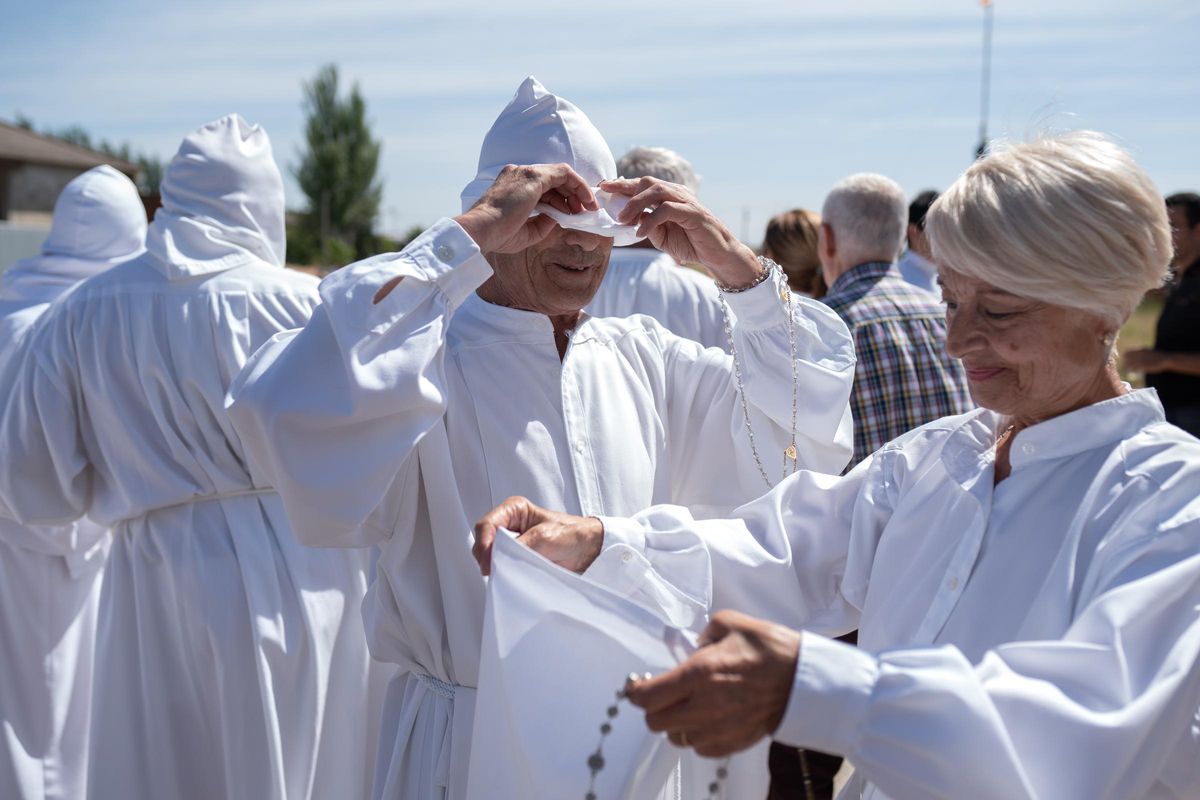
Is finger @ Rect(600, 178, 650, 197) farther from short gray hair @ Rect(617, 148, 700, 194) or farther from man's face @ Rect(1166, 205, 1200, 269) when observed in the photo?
man's face @ Rect(1166, 205, 1200, 269)

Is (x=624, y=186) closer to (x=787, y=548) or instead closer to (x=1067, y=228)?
(x=787, y=548)

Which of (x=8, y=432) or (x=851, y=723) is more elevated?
(x=851, y=723)

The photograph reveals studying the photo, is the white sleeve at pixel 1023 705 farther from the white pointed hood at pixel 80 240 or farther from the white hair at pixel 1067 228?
the white pointed hood at pixel 80 240

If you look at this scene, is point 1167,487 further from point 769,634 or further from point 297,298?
point 297,298

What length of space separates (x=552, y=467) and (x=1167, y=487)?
1.23m

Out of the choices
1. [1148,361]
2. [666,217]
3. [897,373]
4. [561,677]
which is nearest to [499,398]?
[666,217]

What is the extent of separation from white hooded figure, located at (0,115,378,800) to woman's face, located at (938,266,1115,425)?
99.2 inches

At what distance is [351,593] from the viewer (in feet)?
12.9

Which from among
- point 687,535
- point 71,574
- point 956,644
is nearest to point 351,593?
point 71,574

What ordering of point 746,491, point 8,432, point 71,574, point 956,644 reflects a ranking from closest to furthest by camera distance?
1. point 956,644
2. point 746,491
3. point 8,432
4. point 71,574

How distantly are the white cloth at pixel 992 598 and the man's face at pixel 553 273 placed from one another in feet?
2.05

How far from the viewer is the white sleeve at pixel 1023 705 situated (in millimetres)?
1512

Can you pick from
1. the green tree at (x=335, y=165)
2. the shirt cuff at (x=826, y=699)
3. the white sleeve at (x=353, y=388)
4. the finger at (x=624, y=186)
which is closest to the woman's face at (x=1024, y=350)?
the shirt cuff at (x=826, y=699)

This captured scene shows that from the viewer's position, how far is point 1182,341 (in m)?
5.79
